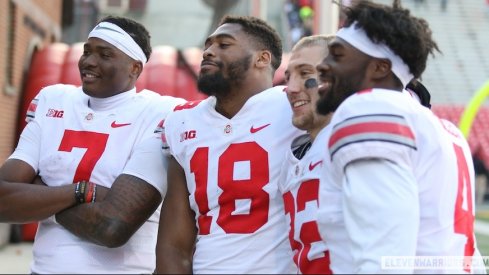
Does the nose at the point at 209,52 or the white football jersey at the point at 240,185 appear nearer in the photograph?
the white football jersey at the point at 240,185

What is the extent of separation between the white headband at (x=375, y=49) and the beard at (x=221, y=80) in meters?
0.76

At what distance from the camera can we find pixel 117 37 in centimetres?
341

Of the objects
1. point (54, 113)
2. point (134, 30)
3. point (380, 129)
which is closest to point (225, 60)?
point (134, 30)

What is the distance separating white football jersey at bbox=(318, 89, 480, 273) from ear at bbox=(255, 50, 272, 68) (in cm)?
99

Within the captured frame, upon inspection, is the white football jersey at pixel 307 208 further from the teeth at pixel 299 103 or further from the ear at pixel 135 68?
the ear at pixel 135 68

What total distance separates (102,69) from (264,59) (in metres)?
0.71

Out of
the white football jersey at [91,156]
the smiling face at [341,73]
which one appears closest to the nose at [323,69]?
the smiling face at [341,73]

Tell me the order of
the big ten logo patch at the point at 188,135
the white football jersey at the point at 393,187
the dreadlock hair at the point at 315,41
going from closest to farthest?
the white football jersey at the point at 393,187 → the dreadlock hair at the point at 315,41 → the big ten logo patch at the point at 188,135

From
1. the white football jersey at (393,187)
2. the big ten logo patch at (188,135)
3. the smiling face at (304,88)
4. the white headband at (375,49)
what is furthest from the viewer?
the big ten logo patch at (188,135)

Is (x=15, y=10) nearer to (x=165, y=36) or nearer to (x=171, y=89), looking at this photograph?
(x=171, y=89)

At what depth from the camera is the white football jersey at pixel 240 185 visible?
9.21 feet

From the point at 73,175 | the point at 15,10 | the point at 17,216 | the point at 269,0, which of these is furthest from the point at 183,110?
the point at 269,0

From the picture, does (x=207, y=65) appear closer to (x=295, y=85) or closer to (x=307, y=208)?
(x=295, y=85)

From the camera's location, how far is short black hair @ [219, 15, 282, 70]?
10.5ft
